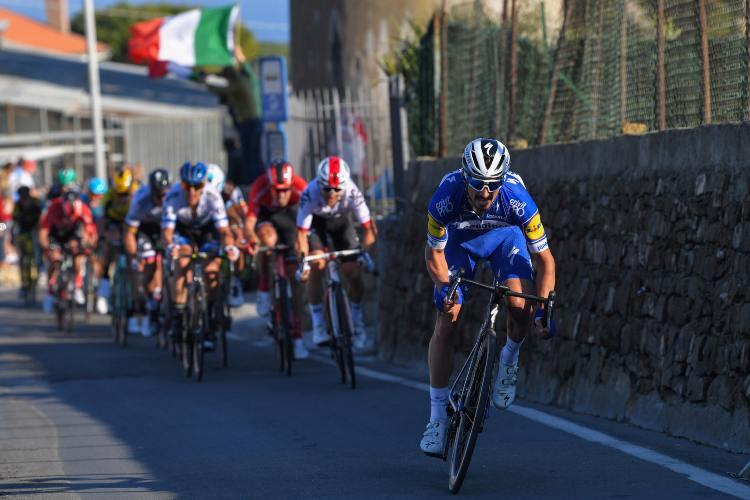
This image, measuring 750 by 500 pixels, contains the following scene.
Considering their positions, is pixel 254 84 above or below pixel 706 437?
above

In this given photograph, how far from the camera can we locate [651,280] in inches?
395

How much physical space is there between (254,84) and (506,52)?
48.0 feet

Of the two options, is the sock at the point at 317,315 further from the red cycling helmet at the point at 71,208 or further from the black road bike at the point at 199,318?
the red cycling helmet at the point at 71,208

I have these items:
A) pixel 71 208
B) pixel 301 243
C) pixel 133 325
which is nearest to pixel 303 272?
A: pixel 301 243

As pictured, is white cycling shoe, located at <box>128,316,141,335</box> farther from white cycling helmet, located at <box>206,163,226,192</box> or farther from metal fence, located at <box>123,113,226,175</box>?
metal fence, located at <box>123,113,226,175</box>

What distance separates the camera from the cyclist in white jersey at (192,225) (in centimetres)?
1467

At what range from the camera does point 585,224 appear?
446 inches

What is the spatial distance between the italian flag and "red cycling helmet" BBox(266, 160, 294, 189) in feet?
46.6

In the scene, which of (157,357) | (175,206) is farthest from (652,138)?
(157,357)

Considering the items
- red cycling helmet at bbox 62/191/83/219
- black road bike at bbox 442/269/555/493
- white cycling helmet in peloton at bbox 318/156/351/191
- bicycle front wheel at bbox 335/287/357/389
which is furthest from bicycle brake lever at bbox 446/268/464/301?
red cycling helmet at bbox 62/191/83/219

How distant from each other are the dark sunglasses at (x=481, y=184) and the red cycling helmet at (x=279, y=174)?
21.8ft

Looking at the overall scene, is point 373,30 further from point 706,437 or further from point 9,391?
point 706,437

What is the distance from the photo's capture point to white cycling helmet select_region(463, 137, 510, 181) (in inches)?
314

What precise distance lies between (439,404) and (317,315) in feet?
18.2
